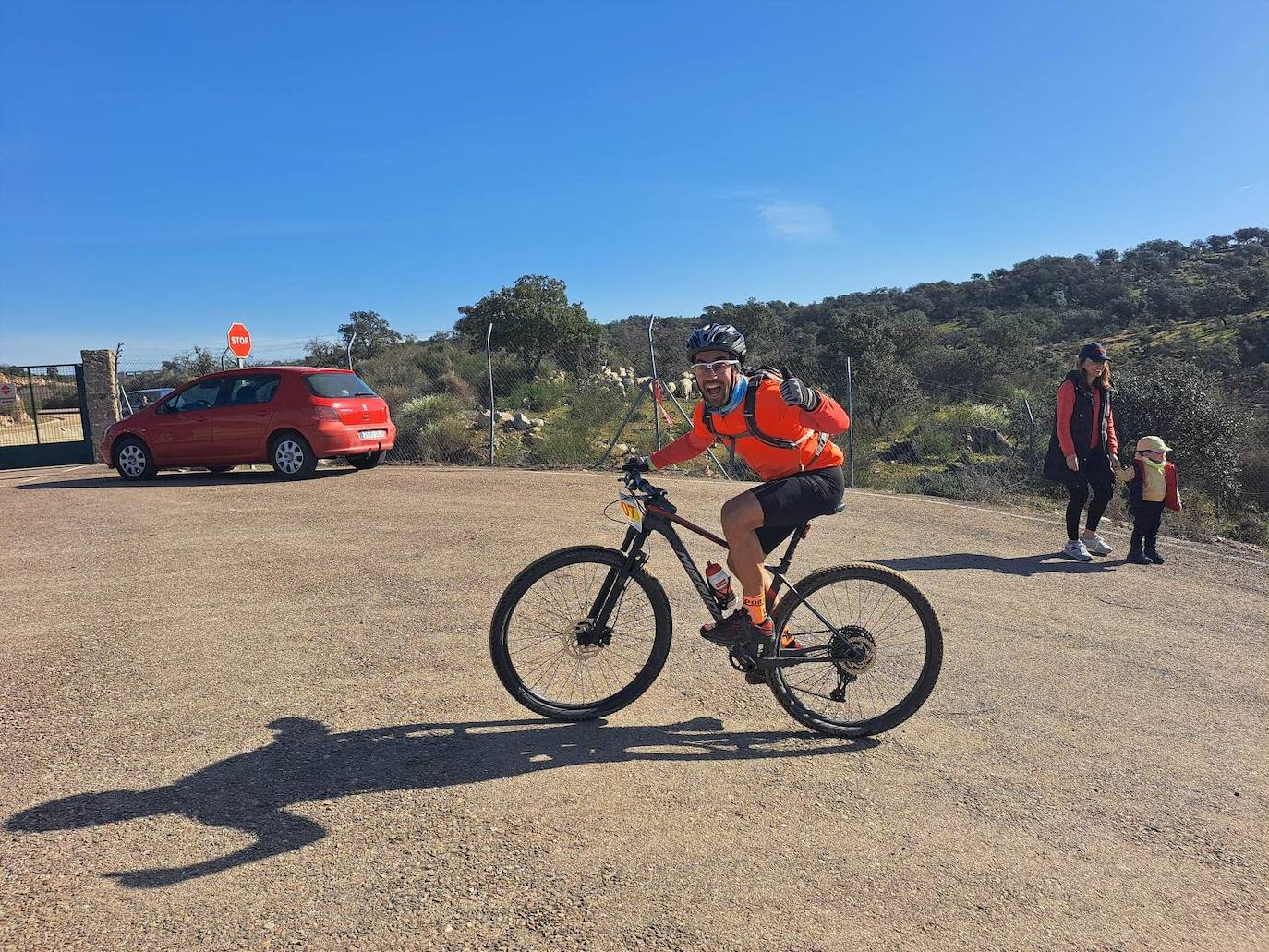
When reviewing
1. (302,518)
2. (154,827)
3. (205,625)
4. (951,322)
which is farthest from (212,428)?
(951,322)

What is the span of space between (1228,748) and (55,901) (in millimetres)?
4696

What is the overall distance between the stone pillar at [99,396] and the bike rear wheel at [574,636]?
16124 millimetres

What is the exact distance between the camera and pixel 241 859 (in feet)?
8.71

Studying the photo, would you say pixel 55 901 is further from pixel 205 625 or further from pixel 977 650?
pixel 977 650

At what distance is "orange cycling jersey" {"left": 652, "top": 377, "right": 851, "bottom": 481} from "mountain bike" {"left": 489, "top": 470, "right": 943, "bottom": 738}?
317 mm

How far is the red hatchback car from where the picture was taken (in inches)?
439

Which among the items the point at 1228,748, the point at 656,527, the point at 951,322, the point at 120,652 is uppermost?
the point at 951,322

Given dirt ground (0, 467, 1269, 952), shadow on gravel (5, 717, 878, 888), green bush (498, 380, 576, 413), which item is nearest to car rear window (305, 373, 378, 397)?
dirt ground (0, 467, 1269, 952)

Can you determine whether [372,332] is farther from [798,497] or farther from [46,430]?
[798,497]

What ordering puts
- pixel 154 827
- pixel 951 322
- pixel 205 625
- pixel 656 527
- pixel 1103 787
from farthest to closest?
pixel 951 322 → pixel 205 625 → pixel 656 527 → pixel 1103 787 → pixel 154 827

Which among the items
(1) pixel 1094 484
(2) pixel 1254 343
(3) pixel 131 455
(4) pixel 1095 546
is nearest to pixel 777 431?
(1) pixel 1094 484

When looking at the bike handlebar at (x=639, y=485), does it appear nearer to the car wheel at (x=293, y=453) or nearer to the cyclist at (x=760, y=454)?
the cyclist at (x=760, y=454)

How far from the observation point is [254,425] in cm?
1120

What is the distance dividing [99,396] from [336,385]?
26.8 feet
